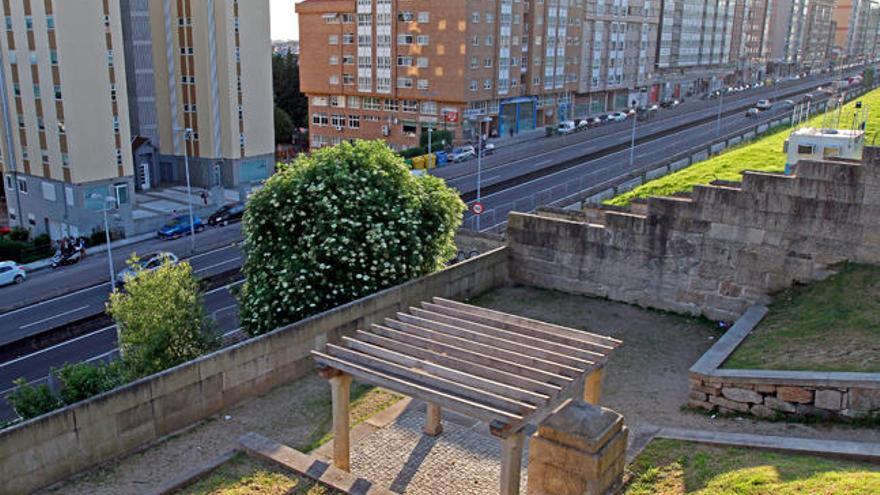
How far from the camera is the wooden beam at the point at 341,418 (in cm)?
1162

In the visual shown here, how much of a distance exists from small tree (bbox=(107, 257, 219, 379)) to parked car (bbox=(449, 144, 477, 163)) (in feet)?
177

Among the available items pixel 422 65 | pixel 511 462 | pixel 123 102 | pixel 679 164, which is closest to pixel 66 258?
pixel 123 102

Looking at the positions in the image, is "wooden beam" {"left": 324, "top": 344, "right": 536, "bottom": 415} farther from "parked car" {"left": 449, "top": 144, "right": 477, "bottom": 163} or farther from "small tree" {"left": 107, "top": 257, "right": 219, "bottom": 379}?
"parked car" {"left": 449, "top": 144, "right": 477, "bottom": 163}

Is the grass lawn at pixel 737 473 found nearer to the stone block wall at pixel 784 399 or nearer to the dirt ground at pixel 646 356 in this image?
the dirt ground at pixel 646 356

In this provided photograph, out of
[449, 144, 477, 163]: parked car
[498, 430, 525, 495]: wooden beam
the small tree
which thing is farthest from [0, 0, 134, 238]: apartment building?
[498, 430, 525, 495]: wooden beam

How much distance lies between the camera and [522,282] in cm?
2198

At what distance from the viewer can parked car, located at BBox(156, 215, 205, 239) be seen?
50.6 meters

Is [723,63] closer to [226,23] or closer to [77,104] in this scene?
[226,23]

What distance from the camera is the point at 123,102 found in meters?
51.4

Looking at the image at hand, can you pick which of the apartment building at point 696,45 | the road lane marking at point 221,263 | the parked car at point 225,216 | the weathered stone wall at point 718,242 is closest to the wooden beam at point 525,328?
the weathered stone wall at point 718,242

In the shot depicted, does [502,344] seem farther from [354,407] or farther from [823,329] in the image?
[823,329]

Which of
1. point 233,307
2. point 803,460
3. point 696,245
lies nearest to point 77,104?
point 233,307

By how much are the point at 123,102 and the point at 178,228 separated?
9.70m

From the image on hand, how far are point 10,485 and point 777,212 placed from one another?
16531mm
